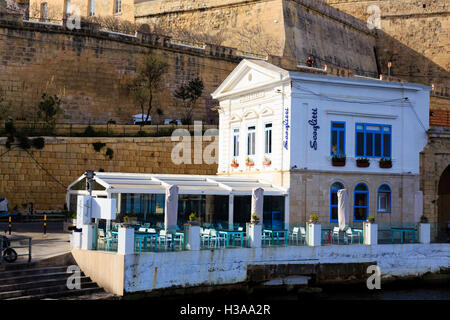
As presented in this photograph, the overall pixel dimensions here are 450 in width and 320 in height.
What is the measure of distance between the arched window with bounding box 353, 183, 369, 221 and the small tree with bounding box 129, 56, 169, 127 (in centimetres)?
1760

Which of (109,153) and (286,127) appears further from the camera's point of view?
(109,153)

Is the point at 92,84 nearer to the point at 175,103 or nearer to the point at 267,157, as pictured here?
the point at 175,103

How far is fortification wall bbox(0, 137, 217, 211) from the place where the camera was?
30328 millimetres

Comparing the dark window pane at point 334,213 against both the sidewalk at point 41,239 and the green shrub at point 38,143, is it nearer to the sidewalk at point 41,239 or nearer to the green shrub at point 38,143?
the sidewalk at point 41,239

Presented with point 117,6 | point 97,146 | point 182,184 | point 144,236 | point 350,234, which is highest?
point 117,6

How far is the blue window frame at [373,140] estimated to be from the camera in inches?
975

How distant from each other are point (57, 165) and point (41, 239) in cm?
982

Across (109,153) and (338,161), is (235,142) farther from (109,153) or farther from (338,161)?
(109,153)

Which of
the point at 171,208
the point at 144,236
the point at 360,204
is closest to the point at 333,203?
the point at 360,204

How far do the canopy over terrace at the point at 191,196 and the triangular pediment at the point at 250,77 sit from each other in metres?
3.91

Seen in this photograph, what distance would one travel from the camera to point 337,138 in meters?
24.4

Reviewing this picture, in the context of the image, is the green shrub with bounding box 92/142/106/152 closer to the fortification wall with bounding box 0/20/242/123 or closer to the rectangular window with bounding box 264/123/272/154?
the fortification wall with bounding box 0/20/242/123

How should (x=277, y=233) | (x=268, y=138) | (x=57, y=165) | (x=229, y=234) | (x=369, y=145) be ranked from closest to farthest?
(x=229, y=234)
(x=277, y=233)
(x=369, y=145)
(x=268, y=138)
(x=57, y=165)
